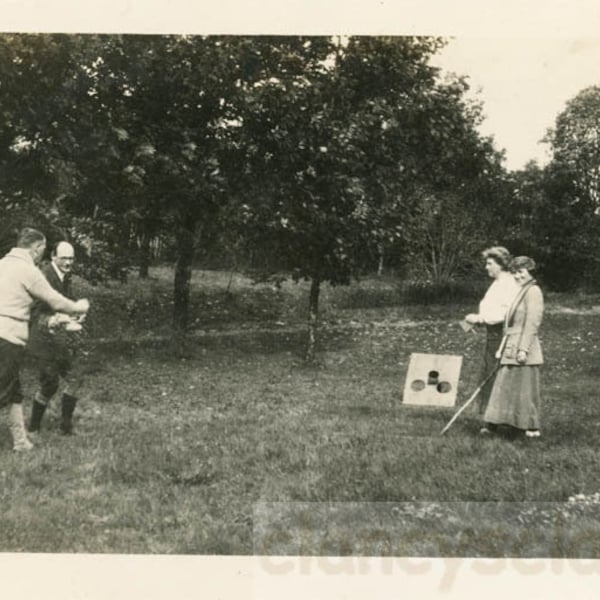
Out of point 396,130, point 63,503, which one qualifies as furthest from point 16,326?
point 396,130

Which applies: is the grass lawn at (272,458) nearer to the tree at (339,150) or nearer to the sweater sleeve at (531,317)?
the sweater sleeve at (531,317)

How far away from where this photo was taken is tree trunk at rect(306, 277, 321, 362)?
10648 mm

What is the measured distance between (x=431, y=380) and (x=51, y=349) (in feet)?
12.4

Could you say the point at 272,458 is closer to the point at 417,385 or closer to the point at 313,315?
the point at 417,385

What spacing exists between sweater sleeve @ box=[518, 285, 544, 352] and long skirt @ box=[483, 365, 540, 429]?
25 cm

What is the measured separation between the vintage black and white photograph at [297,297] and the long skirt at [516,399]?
26mm

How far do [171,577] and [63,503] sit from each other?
3.52 feet

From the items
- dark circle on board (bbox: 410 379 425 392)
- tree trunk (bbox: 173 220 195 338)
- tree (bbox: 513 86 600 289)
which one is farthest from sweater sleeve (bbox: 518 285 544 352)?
tree trunk (bbox: 173 220 195 338)

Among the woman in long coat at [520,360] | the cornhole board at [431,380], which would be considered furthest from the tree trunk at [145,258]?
the woman in long coat at [520,360]

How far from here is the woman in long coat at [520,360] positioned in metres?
7.49

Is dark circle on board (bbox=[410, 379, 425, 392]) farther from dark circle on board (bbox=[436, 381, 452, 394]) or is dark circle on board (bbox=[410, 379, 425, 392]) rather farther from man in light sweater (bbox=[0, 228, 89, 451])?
man in light sweater (bbox=[0, 228, 89, 451])

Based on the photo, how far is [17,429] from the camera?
6723mm

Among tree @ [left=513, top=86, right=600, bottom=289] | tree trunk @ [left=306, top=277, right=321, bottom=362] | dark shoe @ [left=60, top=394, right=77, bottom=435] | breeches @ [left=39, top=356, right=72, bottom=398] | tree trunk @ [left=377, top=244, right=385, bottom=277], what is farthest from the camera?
tree trunk @ [left=377, top=244, right=385, bottom=277]

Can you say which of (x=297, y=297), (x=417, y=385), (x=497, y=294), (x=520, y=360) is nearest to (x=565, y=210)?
(x=497, y=294)
